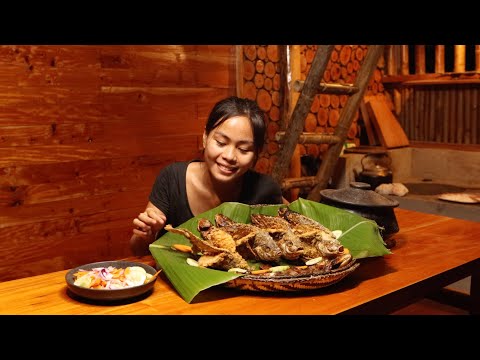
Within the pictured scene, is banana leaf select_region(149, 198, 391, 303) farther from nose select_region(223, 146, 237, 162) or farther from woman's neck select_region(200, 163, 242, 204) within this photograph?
woman's neck select_region(200, 163, 242, 204)

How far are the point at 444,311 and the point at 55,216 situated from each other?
283cm

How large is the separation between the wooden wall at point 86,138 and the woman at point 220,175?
1331mm

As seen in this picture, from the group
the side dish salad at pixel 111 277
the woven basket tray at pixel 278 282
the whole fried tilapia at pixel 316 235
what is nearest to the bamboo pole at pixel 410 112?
the whole fried tilapia at pixel 316 235

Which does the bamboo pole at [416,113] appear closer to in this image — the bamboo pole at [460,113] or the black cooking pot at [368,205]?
the bamboo pole at [460,113]

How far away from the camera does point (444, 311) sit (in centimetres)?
362

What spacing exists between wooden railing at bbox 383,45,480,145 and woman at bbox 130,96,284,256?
388 centimetres

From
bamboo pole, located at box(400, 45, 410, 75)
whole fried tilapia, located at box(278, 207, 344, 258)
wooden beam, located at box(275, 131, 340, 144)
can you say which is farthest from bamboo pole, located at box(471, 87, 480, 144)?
whole fried tilapia, located at box(278, 207, 344, 258)

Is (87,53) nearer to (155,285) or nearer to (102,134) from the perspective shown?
(102,134)

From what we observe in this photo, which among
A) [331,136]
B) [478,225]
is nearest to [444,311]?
[478,225]

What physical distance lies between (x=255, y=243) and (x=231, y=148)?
2.13 ft

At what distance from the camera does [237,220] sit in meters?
2.13

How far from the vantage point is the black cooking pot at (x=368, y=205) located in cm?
225

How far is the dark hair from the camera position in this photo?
239 cm

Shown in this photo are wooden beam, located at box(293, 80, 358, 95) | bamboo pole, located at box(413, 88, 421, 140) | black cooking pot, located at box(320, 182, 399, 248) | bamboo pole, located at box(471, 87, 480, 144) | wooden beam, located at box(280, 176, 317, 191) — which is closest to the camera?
black cooking pot, located at box(320, 182, 399, 248)
